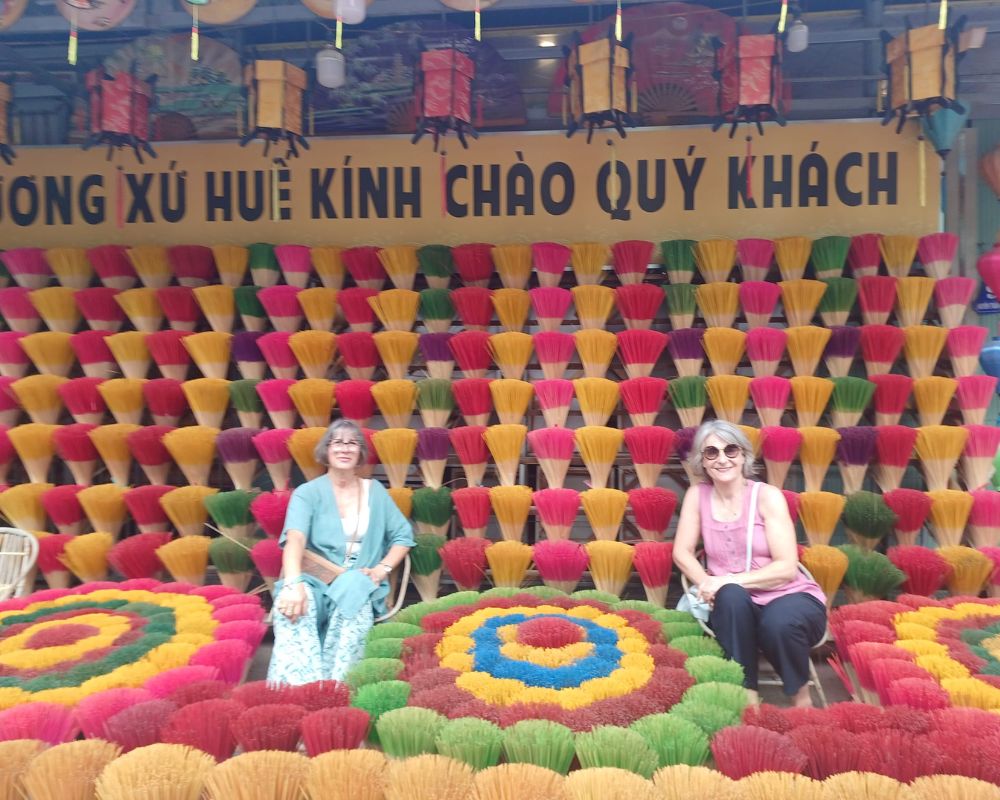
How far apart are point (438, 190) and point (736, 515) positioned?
225 cm

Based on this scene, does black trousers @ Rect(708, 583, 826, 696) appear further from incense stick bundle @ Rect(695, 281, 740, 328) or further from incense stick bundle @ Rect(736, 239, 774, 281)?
incense stick bundle @ Rect(736, 239, 774, 281)

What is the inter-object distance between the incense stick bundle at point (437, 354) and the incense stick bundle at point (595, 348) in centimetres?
51

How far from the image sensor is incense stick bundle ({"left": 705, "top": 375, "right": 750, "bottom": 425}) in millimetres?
2928

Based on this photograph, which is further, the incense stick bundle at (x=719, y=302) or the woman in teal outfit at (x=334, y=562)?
the incense stick bundle at (x=719, y=302)

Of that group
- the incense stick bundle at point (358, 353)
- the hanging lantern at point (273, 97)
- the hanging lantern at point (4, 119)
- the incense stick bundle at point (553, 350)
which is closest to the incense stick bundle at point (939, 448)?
the incense stick bundle at point (553, 350)

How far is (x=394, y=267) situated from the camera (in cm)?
355

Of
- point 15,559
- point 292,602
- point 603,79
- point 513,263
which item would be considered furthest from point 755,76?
point 15,559

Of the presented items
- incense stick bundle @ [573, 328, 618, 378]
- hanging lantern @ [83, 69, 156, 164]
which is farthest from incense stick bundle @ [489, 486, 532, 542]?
hanging lantern @ [83, 69, 156, 164]

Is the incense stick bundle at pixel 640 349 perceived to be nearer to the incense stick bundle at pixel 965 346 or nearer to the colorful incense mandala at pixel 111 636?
the incense stick bundle at pixel 965 346

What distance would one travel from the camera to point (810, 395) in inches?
116

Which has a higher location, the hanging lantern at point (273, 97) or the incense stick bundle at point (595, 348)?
the hanging lantern at point (273, 97)

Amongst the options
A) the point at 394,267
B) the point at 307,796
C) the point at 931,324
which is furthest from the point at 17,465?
the point at 931,324

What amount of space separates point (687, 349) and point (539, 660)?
174 cm

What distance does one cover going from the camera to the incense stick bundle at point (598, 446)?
112 inches
